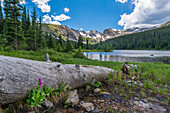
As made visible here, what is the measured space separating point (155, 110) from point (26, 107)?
3.81 meters

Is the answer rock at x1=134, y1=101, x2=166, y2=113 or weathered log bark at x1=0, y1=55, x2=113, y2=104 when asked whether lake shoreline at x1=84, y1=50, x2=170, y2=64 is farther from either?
weathered log bark at x1=0, y1=55, x2=113, y2=104

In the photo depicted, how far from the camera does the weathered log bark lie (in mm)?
Result: 2035

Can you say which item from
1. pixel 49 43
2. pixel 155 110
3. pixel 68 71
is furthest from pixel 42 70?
pixel 49 43

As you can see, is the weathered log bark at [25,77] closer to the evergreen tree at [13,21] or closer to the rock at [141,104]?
the rock at [141,104]

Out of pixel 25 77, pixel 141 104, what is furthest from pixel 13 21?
pixel 141 104

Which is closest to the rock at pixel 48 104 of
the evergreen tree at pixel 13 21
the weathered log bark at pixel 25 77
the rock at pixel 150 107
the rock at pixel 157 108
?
the weathered log bark at pixel 25 77

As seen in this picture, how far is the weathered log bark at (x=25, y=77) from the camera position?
2035 mm

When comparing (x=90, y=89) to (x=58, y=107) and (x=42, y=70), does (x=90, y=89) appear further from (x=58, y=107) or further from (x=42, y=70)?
(x=42, y=70)

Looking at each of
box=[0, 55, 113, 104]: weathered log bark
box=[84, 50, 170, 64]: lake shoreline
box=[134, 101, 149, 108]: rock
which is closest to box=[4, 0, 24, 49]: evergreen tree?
box=[0, 55, 113, 104]: weathered log bark

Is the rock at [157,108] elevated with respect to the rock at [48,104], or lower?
lower

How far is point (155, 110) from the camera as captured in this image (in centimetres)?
249

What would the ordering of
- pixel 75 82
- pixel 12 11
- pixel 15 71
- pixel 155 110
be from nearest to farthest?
pixel 15 71
pixel 155 110
pixel 75 82
pixel 12 11

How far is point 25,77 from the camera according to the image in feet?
7.83

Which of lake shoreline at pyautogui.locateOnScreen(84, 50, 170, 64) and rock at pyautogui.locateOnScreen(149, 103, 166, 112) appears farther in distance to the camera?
lake shoreline at pyautogui.locateOnScreen(84, 50, 170, 64)
